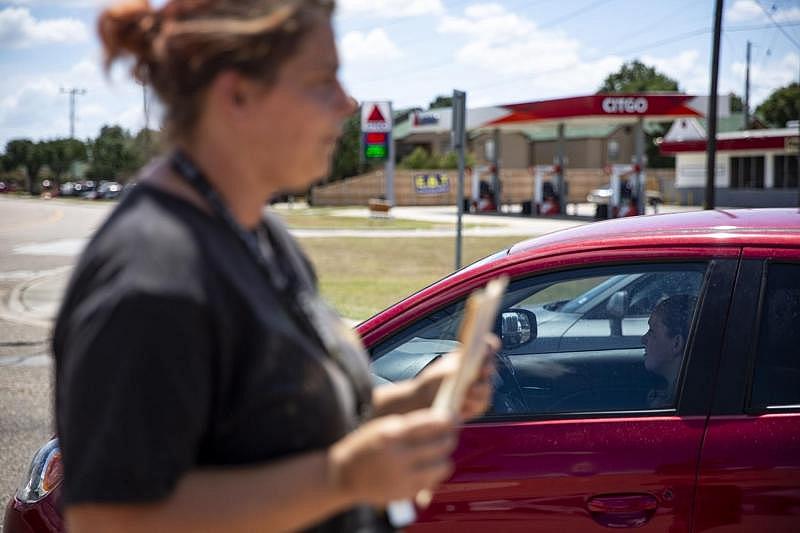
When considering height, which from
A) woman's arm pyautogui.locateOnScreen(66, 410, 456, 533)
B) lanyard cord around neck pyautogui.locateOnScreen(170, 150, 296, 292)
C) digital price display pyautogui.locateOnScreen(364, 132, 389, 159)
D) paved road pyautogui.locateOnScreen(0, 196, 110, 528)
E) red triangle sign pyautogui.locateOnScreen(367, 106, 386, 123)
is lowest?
paved road pyautogui.locateOnScreen(0, 196, 110, 528)

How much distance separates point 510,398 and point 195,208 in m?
1.95

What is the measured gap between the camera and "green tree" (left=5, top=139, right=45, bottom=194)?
4560 inches

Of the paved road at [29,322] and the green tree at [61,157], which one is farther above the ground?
the green tree at [61,157]

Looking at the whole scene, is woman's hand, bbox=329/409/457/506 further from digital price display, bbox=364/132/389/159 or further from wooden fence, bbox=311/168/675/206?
wooden fence, bbox=311/168/675/206

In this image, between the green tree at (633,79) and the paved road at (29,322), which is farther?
the green tree at (633,79)

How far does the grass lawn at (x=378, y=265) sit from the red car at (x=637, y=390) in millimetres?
8415

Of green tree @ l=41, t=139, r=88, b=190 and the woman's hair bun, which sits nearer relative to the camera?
the woman's hair bun

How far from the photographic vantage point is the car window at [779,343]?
2910 mm

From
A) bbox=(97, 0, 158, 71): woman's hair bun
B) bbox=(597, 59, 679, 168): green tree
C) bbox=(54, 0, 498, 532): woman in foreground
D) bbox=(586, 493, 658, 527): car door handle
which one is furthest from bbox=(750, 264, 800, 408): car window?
bbox=(597, 59, 679, 168): green tree

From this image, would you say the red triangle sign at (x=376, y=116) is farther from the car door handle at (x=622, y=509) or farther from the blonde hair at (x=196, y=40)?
the blonde hair at (x=196, y=40)

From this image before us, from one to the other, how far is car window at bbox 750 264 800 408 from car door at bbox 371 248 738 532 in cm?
13

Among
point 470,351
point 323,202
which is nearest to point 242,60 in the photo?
point 470,351

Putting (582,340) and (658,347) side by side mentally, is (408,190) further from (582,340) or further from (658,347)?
(658,347)

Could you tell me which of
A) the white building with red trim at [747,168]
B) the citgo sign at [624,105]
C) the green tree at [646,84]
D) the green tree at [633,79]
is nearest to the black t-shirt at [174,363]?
the citgo sign at [624,105]
